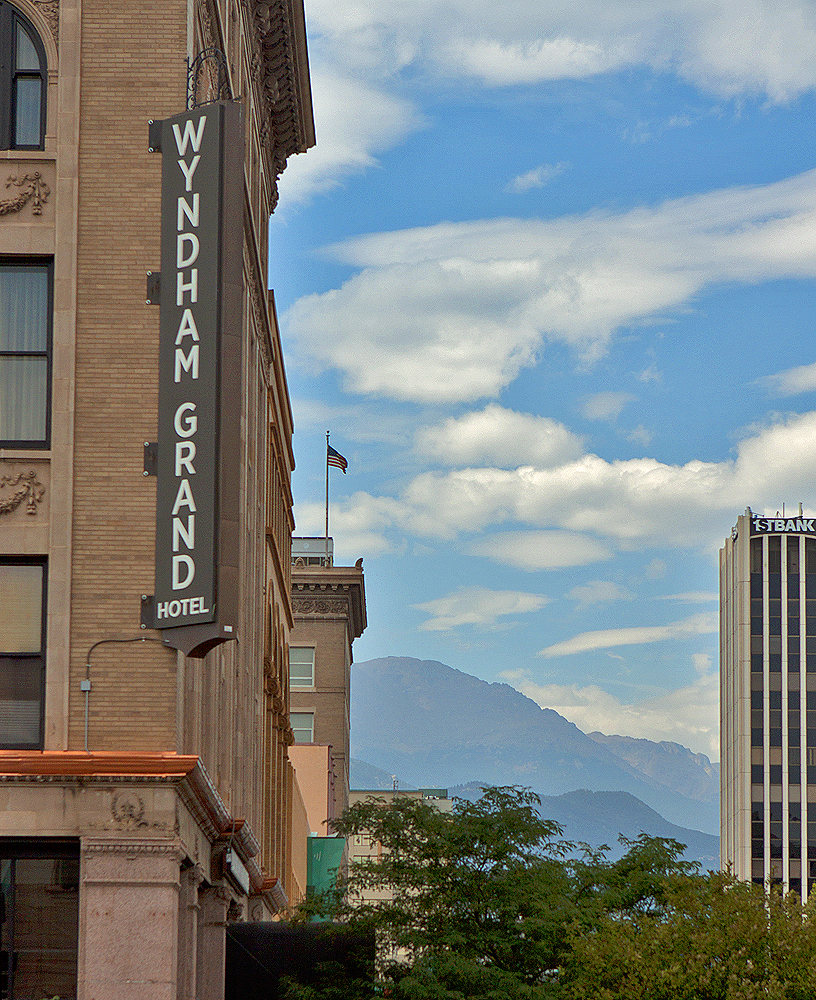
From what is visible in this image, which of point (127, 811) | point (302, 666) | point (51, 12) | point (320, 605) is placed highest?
point (320, 605)

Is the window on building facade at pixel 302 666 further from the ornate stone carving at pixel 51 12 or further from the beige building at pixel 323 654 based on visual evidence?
the ornate stone carving at pixel 51 12

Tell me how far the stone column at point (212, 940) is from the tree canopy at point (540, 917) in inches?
63.4

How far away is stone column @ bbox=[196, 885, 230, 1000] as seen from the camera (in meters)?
27.3

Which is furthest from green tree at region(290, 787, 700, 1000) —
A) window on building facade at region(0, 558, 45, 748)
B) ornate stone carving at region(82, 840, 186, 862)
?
window on building facade at region(0, 558, 45, 748)

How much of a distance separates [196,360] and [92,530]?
2825mm

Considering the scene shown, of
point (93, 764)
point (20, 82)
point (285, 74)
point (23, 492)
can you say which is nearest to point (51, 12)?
point (20, 82)

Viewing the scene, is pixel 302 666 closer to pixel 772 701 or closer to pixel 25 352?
pixel 25 352

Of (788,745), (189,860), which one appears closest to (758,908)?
(189,860)

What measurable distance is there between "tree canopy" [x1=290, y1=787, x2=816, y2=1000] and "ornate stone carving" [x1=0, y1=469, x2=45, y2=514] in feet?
28.9

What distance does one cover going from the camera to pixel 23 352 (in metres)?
23.3

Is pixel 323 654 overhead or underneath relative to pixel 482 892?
overhead

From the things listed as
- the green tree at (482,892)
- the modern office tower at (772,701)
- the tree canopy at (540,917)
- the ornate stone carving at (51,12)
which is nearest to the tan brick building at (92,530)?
the ornate stone carving at (51,12)

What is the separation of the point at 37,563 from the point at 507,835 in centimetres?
982

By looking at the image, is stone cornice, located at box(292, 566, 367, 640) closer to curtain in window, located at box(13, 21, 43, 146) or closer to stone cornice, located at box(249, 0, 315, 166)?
stone cornice, located at box(249, 0, 315, 166)
